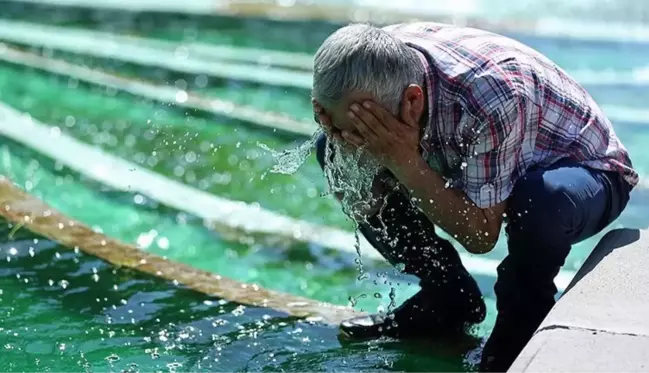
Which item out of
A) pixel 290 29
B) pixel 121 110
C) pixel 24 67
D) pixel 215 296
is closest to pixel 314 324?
pixel 215 296

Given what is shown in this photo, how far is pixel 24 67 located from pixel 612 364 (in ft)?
22.4

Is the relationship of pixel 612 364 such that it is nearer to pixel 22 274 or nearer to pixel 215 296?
pixel 215 296

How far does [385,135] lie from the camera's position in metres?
2.86

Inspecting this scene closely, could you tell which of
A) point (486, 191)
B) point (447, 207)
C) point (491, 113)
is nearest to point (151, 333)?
point (447, 207)

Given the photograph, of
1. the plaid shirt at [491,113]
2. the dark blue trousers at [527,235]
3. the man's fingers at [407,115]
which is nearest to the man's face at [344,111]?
the man's fingers at [407,115]

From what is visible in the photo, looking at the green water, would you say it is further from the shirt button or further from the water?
the shirt button

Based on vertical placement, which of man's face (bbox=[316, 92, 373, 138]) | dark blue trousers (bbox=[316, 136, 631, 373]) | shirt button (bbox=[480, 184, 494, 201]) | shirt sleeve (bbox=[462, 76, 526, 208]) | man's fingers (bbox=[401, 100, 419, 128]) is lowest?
dark blue trousers (bbox=[316, 136, 631, 373])

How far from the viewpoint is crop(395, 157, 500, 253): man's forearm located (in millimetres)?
2957

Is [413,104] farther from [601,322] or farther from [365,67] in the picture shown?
[601,322]

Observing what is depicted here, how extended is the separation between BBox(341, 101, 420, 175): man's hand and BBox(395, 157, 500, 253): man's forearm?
0.03 m

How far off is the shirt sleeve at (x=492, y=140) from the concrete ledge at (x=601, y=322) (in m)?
0.35

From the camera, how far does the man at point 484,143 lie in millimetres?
2830

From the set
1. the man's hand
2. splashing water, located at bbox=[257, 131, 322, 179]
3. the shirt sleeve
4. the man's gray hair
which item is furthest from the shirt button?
splashing water, located at bbox=[257, 131, 322, 179]

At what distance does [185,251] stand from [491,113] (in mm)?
2448
